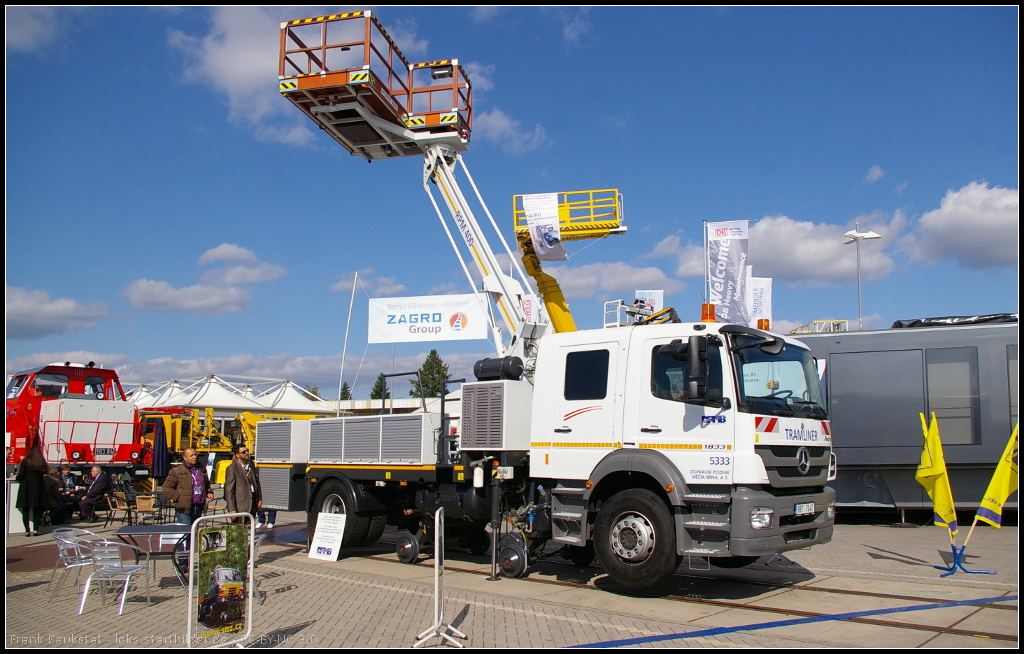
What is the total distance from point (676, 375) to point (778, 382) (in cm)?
110

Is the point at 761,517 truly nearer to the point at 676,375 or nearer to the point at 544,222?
the point at 676,375

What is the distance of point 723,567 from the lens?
8938 mm

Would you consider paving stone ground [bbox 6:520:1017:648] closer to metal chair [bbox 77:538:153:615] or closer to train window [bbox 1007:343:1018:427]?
metal chair [bbox 77:538:153:615]

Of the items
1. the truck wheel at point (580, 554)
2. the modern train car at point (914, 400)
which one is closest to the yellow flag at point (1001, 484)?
the modern train car at point (914, 400)

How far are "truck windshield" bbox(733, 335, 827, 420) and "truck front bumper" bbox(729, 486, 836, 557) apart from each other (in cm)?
85

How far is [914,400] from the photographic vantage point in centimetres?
→ 1295

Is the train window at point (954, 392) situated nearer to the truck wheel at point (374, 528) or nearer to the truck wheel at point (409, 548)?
the truck wheel at point (409, 548)

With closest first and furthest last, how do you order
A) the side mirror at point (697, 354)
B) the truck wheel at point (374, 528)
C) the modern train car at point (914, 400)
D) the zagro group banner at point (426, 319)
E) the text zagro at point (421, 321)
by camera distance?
1. the side mirror at point (697, 354)
2. the truck wheel at point (374, 528)
3. the modern train car at point (914, 400)
4. the zagro group banner at point (426, 319)
5. the text zagro at point (421, 321)

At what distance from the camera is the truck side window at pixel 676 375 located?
742cm

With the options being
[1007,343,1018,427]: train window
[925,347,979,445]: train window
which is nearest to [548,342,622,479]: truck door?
[925,347,979,445]: train window

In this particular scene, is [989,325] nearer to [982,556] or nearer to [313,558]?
[982,556]

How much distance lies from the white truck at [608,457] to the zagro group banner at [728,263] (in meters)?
7.56

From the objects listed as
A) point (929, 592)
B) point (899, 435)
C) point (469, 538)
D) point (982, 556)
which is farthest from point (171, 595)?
point (899, 435)

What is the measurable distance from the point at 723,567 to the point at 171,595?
252 inches
